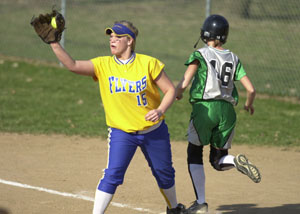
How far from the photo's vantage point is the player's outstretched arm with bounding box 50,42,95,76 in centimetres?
462

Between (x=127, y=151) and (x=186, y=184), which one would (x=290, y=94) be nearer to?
(x=186, y=184)

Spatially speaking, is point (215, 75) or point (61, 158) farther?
point (61, 158)

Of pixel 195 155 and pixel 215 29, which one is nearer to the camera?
pixel 215 29

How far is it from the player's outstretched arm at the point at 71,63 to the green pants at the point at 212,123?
1226 millimetres

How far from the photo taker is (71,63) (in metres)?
4.69

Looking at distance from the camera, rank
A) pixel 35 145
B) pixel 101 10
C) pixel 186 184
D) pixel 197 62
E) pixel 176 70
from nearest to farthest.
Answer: pixel 197 62, pixel 186 184, pixel 35 145, pixel 176 70, pixel 101 10

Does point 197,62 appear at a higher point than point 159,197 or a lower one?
higher

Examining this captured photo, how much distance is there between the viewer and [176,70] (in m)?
14.3

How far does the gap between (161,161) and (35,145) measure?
12.8 feet

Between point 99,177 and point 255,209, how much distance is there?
6.70ft

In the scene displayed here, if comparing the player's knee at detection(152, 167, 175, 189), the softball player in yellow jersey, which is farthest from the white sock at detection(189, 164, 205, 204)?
the softball player in yellow jersey

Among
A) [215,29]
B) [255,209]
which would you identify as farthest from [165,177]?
[215,29]

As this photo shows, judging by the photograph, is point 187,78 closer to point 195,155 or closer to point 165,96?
point 165,96

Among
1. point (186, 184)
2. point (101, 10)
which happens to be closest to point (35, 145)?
point (186, 184)
